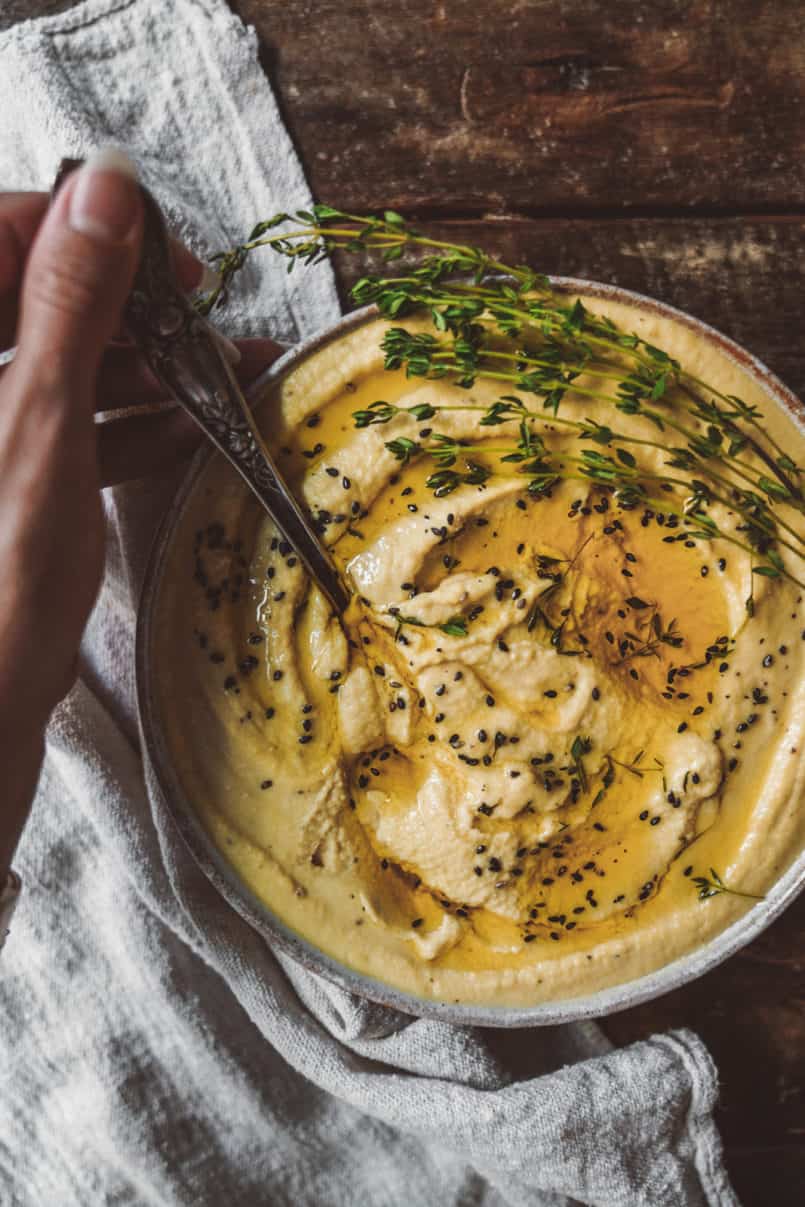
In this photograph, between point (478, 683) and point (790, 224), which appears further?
point (790, 224)

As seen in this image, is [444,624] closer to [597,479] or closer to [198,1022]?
[597,479]

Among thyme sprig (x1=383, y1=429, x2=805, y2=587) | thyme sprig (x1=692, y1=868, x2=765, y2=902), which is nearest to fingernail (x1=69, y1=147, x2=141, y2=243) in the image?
thyme sprig (x1=383, y1=429, x2=805, y2=587)

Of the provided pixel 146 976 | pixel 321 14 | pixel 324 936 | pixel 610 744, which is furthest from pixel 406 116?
pixel 146 976

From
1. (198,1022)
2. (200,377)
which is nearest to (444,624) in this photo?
(200,377)

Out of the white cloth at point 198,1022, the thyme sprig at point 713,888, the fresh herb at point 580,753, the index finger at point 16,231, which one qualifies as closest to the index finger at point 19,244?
the index finger at point 16,231

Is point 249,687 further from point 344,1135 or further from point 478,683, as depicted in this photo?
point 344,1135

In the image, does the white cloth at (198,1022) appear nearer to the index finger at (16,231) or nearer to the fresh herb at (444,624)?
the index finger at (16,231)
